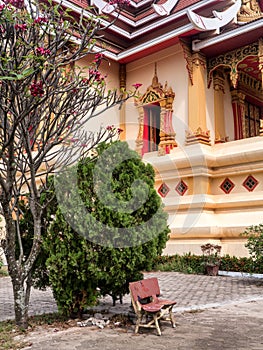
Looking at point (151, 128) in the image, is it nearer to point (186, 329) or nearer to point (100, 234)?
point (100, 234)

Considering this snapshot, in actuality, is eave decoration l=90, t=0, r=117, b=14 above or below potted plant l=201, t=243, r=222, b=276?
above

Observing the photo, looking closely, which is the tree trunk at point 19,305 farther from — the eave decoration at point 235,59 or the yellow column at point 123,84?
the yellow column at point 123,84

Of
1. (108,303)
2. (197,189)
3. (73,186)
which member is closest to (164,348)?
(73,186)

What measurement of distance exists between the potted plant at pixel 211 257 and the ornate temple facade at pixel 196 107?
461mm

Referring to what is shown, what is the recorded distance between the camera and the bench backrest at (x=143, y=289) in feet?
16.8

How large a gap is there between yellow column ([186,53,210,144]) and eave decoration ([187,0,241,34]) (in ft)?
3.69

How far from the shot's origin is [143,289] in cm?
534

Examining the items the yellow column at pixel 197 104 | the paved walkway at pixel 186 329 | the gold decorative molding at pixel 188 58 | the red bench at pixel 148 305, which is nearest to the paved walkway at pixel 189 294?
the paved walkway at pixel 186 329

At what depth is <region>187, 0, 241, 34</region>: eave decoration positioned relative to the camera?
1173 centimetres

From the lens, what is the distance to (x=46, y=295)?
7957 millimetres

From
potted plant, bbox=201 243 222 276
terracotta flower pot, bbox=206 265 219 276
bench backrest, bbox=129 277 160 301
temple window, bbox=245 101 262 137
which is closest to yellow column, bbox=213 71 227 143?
temple window, bbox=245 101 262 137

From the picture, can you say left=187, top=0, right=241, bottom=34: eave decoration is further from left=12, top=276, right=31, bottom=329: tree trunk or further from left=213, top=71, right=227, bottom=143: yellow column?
left=12, top=276, right=31, bottom=329: tree trunk

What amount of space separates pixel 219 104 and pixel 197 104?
1.17m

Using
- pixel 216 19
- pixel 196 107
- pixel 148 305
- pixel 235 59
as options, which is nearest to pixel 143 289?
pixel 148 305
